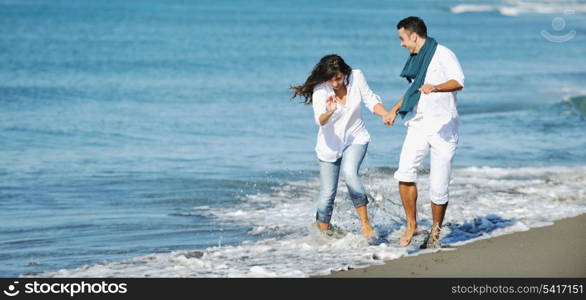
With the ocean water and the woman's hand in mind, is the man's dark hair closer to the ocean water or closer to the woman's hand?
the woman's hand

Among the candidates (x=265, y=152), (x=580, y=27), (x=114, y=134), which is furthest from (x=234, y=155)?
(x=580, y=27)

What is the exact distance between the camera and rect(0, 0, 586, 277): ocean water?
9.38 metres

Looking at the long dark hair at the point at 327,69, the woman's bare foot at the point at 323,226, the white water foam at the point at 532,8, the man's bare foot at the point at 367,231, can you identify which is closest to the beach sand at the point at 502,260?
the man's bare foot at the point at 367,231

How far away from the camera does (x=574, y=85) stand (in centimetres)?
2934

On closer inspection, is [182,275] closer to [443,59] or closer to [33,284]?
[33,284]

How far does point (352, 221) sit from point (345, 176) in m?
1.94

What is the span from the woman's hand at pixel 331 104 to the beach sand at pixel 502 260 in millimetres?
1412

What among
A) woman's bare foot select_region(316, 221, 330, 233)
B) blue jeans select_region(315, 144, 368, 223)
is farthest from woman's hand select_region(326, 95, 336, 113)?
woman's bare foot select_region(316, 221, 330, 233)

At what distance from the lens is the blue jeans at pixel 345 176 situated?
8.70 meters

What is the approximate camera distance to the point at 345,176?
28.7 feet

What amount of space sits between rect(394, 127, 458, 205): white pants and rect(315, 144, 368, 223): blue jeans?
0.40 meters

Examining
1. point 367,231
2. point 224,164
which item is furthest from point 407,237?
point 224,164

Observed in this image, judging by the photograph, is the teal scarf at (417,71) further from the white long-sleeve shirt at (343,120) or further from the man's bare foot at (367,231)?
the man's bare foot at (367,231)

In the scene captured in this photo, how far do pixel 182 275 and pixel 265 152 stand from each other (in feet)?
30.6
